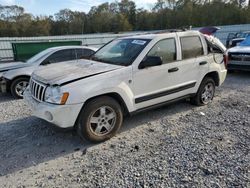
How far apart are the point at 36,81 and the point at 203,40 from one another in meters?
3.56

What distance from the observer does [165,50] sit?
4656mm

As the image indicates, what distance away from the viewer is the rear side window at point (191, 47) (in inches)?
194

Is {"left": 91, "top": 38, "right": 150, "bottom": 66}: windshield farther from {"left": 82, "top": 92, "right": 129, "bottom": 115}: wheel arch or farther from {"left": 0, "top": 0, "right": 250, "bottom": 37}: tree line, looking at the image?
{"left": 0, "top": 0, "right": 250, "bottom": 37}: tree line

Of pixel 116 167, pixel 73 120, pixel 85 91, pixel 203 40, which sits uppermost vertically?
pixel 203 40

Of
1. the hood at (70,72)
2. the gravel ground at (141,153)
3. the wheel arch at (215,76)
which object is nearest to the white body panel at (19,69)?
the gravel ground at (141,153)

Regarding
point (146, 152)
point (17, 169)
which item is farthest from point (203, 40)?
point (17, 169)

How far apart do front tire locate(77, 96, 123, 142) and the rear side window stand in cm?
190

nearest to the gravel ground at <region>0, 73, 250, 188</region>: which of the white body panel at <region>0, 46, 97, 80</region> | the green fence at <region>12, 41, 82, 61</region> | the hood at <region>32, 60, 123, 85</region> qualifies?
the hood at <region>32, 60, 123, 85</region>

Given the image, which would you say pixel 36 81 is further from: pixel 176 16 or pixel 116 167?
pixel 176 16

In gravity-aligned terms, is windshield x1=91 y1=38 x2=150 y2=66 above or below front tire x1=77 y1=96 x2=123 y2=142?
above

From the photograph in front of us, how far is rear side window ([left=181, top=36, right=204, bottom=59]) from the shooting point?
493 centimetres

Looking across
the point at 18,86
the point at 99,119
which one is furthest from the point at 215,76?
the point at 18,86

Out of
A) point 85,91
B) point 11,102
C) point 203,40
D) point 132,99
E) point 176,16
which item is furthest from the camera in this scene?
point 176,16

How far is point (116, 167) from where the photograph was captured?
10.8 feet
